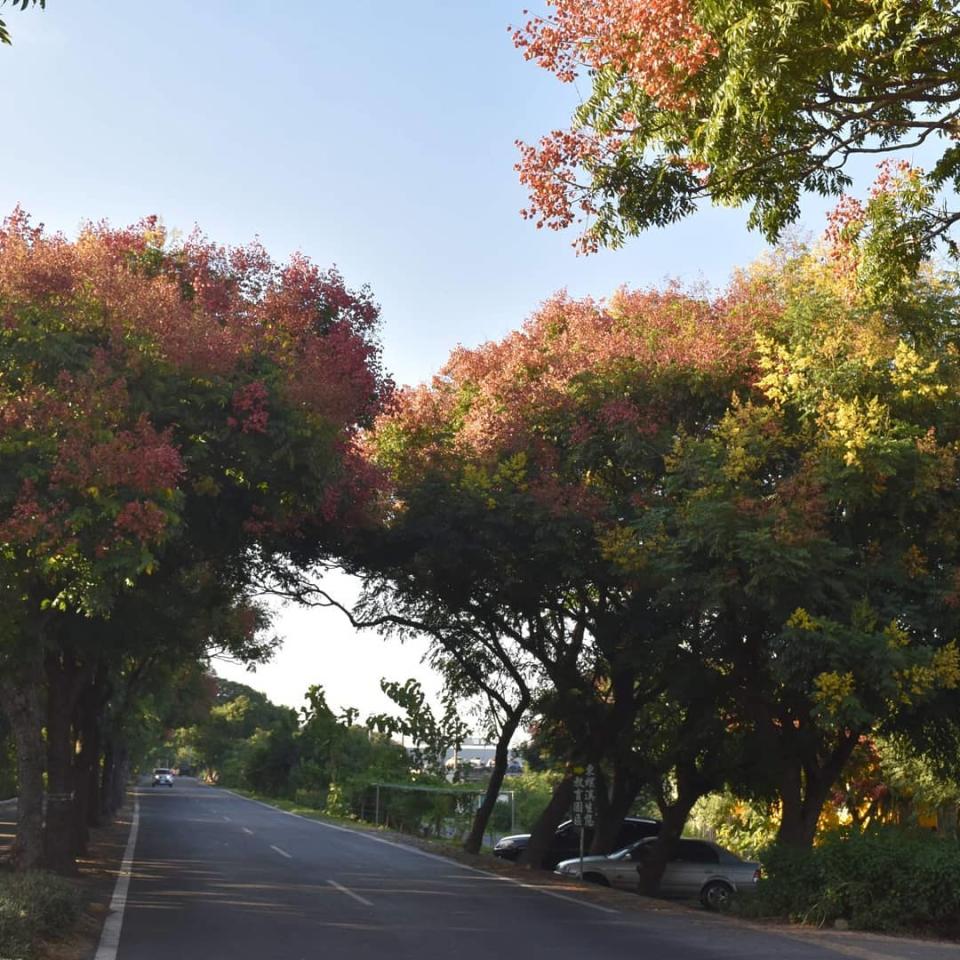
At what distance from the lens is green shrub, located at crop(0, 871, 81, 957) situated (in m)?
10.8

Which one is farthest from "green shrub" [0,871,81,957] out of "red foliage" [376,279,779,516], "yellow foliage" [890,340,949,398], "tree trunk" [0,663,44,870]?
"yellow foliage" [890,340,949,398]

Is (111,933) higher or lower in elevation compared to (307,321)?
lower

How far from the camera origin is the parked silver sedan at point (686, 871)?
24734 millimetres

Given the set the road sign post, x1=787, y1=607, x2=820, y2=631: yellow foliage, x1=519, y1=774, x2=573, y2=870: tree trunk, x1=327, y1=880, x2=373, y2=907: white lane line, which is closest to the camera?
x1=787, y1=607, x2=820, y2=631: yellow foliage

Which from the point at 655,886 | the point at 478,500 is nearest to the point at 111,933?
the point at 478,500

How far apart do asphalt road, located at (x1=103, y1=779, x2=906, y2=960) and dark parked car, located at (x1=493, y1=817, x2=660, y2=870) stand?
3.78 meters

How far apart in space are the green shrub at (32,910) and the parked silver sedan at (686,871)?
537 inches

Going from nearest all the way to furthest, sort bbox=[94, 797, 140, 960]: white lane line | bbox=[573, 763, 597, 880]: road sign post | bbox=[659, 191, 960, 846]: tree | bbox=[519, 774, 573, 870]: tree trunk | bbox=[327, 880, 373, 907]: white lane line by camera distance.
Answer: bbox=[94, 797, 140, 960]: white lane line
bbox=[659, 191, 960, 846]: tree
bbox=[327, 880, 373, 907]: white lane line
bbox=[573, 763, 597, 880]: road sign post
bbox=[519, 774, 573, 870]: tree trunk

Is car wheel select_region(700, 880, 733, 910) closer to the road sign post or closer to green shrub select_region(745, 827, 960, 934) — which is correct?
the road sign post

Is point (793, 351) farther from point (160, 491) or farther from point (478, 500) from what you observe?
point (160, 491)

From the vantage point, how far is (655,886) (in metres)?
23.9

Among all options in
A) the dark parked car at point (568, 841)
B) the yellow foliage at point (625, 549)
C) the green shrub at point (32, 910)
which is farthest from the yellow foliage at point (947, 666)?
the dark parked car at point (568, 841)

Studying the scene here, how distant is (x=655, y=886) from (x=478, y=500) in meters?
8.92

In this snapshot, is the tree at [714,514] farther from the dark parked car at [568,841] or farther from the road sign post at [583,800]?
the dark parked car at [568,841]
